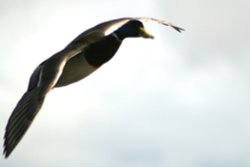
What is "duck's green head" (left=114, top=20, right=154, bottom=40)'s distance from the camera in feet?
72.1

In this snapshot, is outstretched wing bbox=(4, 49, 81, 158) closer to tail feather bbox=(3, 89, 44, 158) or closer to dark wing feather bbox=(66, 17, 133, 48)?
tail feather bbox=(3, 89, 44, 158)

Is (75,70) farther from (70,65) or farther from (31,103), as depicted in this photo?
(31,103)

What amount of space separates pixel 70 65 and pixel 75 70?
0.20 m

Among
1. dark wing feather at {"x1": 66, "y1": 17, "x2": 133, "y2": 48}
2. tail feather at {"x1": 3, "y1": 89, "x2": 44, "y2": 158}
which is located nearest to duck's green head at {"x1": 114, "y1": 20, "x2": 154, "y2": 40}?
dark wing feather at {"x1": 66, "y1": 17, "x2": 133, "y2": 48}

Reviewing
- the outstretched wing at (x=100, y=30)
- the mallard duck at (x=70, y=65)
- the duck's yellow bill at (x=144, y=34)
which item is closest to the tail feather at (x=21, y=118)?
the mallard duck at (x=70, y=65)

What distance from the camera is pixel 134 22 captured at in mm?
22172

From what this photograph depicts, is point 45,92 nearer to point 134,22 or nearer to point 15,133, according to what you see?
point 15,133

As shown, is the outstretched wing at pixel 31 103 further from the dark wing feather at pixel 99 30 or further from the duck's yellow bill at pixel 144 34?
the duck's yellow bill at pixel 144 34

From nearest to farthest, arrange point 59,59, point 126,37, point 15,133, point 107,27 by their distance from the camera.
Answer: point 15,133 → point 59,59 → point 107,27 → point 126,37

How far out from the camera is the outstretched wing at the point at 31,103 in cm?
1639

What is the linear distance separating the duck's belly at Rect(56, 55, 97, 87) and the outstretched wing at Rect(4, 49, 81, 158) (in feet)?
7.02

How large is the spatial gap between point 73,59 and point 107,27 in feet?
3.23

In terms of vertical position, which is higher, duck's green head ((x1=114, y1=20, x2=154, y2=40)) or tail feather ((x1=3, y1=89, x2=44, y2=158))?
tail feather ((x1=3, y1=89, x2=44, y2=158))

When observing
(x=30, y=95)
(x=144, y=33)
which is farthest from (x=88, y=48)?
(x=30, y=95)
